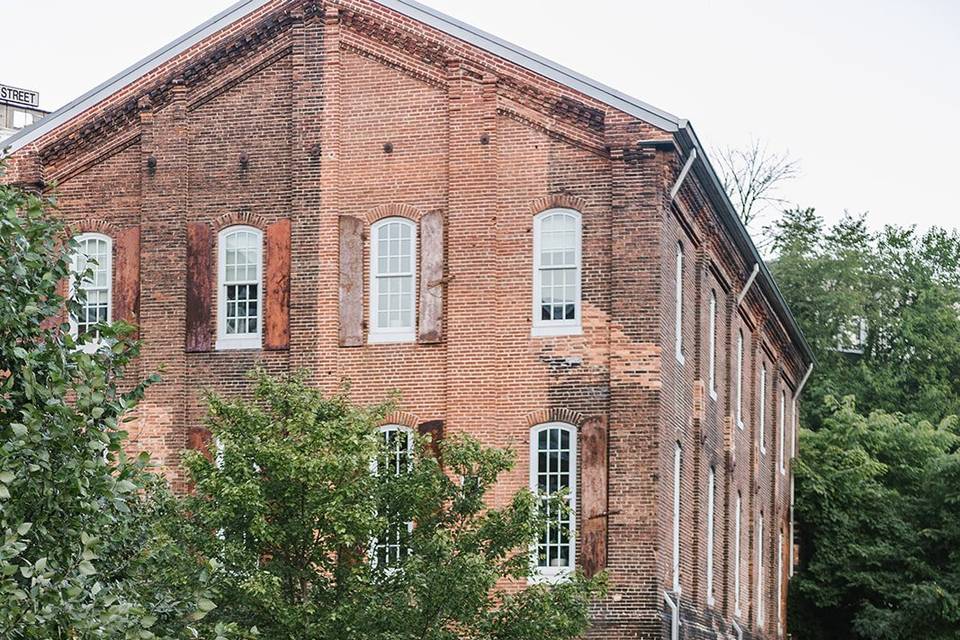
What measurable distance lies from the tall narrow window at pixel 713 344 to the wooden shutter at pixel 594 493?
764 centimetres

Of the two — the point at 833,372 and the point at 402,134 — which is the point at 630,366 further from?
the point at 833,372

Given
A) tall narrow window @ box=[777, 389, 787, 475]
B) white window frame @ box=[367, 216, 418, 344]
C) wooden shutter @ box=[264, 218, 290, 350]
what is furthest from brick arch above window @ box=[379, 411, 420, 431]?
tall narrow window @ box=[777, 389, 787, 475]

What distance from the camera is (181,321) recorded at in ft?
113

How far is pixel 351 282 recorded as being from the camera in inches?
1331

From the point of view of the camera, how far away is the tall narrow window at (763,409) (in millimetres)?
48250

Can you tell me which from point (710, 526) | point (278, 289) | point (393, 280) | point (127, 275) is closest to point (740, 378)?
point (710, 526)

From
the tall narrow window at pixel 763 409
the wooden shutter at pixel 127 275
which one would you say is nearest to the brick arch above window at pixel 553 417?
the wooden shutter at pixel 127 275

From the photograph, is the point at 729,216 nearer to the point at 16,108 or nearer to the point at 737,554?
the point at 737,554

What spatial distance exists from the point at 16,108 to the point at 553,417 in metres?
59.4

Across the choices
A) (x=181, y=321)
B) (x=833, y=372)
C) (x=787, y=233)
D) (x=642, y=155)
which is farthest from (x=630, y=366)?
(x=787, y=233)

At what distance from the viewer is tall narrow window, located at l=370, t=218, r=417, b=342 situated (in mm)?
33531

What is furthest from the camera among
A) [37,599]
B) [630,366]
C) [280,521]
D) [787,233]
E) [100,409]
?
[787,233]

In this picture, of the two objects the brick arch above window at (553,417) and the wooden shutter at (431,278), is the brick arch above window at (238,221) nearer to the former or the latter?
the wooden shutter at (431,278)

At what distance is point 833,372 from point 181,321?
35.7m
